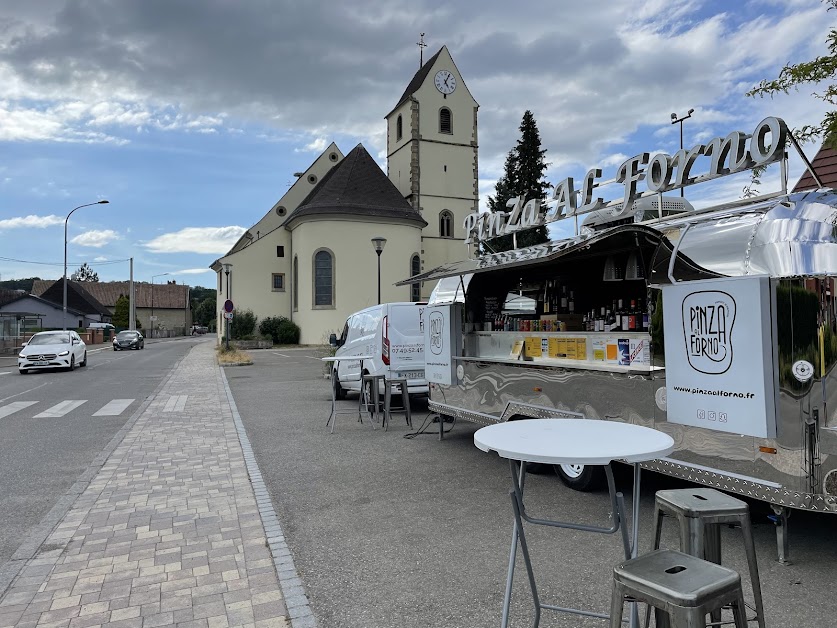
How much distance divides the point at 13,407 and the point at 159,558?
1056cm

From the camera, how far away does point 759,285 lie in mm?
4047

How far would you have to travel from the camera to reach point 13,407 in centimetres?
1283

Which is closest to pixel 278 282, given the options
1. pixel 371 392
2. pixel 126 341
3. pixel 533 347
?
pixel 126 341

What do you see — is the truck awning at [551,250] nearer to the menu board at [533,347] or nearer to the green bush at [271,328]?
the menu board at [533,347]

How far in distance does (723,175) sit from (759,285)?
101 inches

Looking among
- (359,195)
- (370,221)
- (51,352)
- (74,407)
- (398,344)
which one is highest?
(359,195)

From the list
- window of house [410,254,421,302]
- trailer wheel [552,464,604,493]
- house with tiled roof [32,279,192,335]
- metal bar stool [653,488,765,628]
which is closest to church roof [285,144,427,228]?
window of house [410,254,421,302]

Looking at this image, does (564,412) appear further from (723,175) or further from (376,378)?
(376,378)

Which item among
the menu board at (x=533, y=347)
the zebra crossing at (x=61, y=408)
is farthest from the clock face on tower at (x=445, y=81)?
the menu board at (x=533, y=347)

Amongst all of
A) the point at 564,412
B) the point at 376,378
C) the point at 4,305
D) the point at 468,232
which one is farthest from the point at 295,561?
the point at 4,305

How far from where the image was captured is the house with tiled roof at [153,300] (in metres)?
104

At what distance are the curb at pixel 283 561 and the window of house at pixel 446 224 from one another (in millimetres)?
38261

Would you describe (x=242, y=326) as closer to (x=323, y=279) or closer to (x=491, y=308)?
(x=323, y=279)

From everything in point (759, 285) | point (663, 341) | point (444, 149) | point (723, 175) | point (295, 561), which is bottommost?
point (295, 561)
